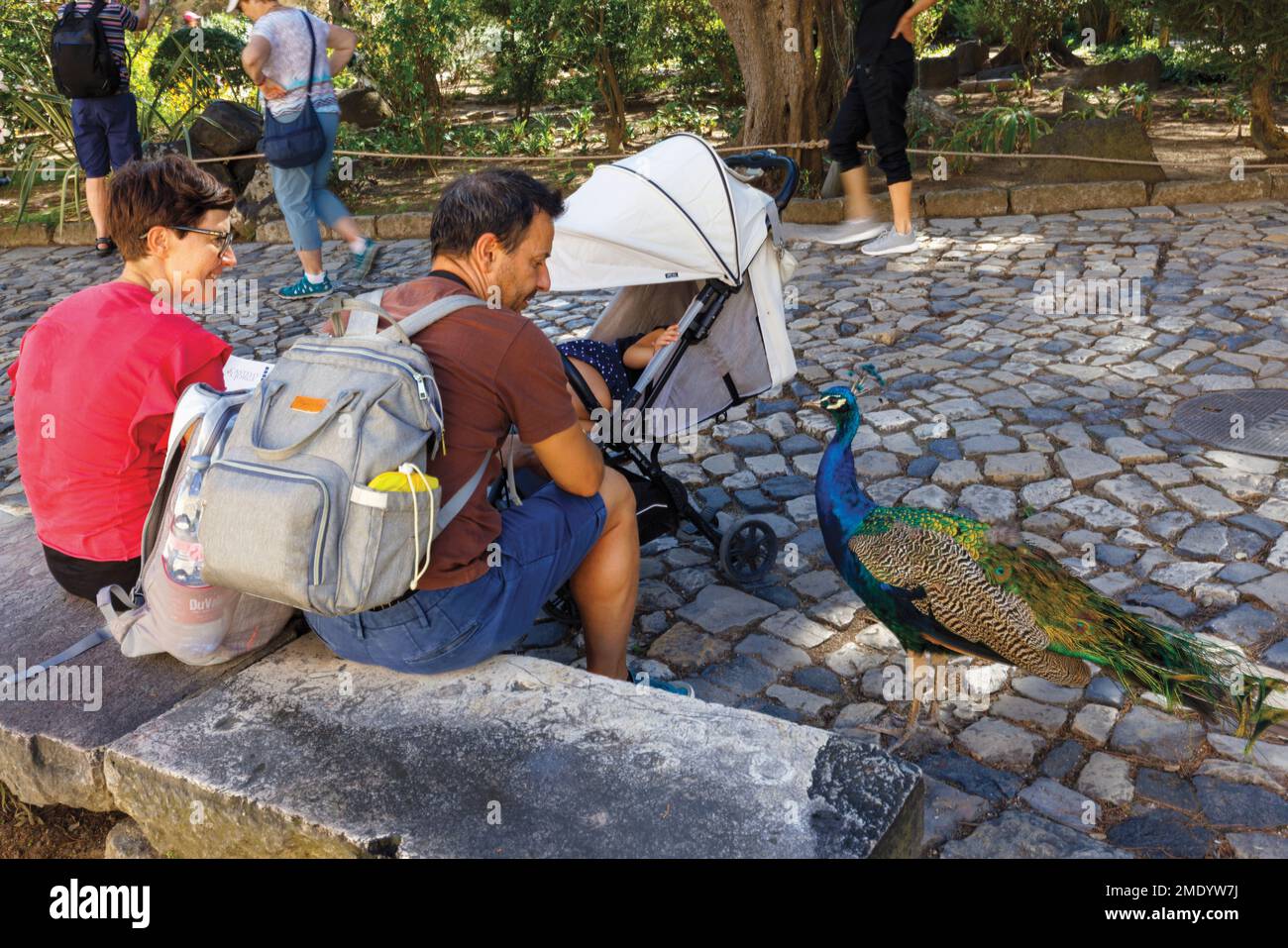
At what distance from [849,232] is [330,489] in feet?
22.2

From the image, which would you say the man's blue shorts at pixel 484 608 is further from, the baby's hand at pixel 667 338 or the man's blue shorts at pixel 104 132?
the man's blue shorts at pixel 104 132

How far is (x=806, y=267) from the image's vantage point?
8.09 meters

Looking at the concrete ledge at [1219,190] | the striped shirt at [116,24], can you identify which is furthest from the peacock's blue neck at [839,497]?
the striped shirt at [116,24]

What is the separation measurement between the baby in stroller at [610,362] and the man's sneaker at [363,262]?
4.89 metres

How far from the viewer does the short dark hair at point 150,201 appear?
3404 millimetres

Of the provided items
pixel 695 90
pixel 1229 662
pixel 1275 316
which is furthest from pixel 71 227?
pixel 1229 662

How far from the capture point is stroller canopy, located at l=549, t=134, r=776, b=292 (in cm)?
419

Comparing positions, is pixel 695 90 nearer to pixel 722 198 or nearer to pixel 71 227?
pixel 71 227

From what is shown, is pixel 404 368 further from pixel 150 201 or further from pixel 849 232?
pixel 849 232

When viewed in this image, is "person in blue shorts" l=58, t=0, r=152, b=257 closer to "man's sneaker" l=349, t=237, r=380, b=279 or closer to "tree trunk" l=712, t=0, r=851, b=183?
"man's sneaker" l=349, t=237, r=380, b=279

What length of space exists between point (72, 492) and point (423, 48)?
973cm

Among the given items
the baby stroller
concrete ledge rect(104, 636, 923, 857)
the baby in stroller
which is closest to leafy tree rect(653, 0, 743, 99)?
the baby stroller

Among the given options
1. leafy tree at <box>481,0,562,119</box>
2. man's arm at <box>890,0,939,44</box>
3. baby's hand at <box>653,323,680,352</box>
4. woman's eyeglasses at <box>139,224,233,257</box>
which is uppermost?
leafy tree at <box>481,0,562,119</box>

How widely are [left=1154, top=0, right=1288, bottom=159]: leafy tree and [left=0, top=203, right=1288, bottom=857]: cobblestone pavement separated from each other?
4.56ft
